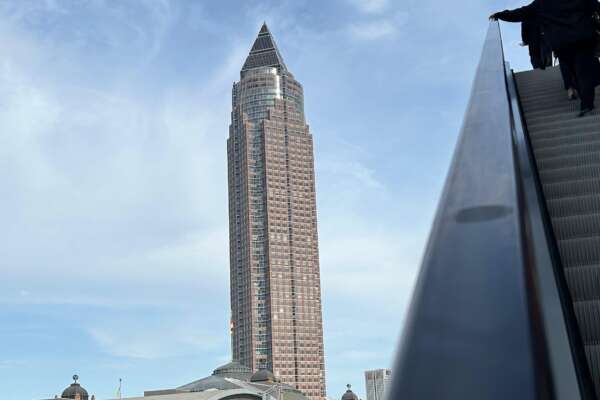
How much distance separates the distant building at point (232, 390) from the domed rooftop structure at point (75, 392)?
3.91 meters

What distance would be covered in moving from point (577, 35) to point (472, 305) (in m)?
5.64

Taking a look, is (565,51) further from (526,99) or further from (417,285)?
(417,285)

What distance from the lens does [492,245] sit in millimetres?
1222

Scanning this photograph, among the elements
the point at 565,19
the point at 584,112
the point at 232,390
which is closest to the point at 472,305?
the point at 584,112

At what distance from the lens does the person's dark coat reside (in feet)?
20.2

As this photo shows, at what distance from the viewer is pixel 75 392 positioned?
168 feet

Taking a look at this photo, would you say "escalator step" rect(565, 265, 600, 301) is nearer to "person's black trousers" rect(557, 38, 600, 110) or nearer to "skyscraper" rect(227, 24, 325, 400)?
"person's black trousers" rect(557, 38, 600, 110)

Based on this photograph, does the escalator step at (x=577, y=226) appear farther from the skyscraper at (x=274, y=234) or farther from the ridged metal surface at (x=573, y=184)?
the skyscraper at (x=274, y=234)

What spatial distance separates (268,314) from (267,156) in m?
22.0

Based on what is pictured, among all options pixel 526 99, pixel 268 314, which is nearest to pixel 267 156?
pixel 268 314

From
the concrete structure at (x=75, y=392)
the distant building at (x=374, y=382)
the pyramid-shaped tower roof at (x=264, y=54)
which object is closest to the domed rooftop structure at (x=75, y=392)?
the concrete structure at (x=75, y=392)

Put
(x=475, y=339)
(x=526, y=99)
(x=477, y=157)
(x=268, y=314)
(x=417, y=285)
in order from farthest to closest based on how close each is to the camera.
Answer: (x=268, y=314) < (x=526, y=99) < (x=477, y=157) < (x=417, y=285) < (x=475, y=339)

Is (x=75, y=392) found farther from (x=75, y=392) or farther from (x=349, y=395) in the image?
(x=349, y=395)

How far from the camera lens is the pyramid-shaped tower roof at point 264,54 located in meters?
127
